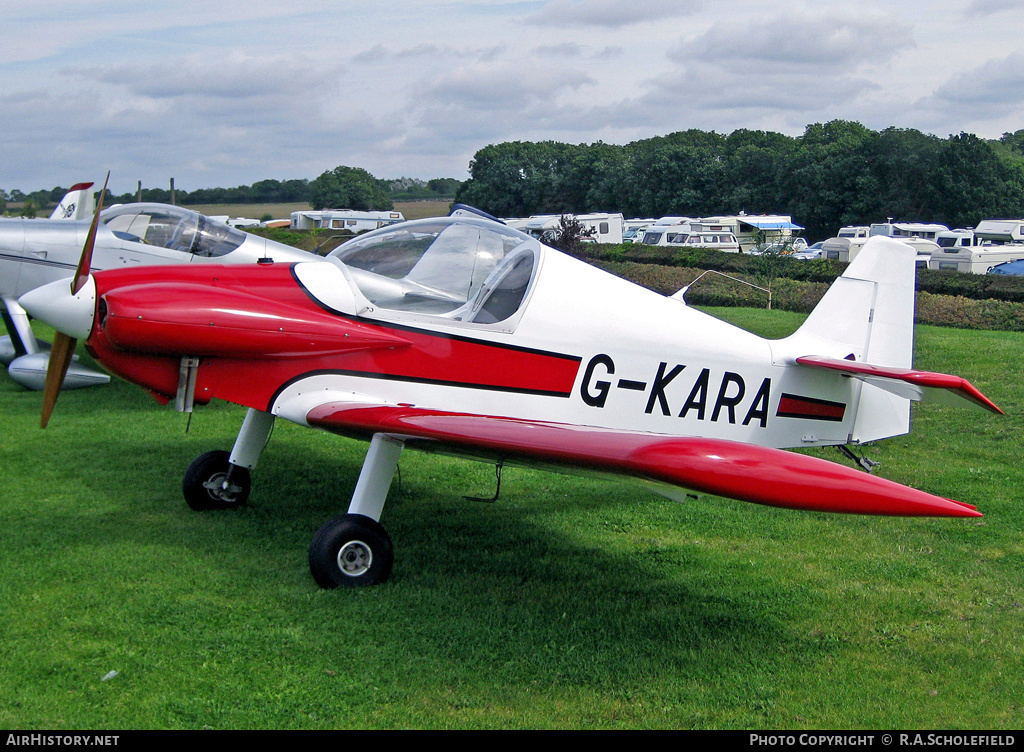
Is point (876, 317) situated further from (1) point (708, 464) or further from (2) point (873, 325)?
(1) point (708, 464)

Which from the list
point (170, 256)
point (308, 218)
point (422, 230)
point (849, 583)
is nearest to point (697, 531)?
point (849, 583)

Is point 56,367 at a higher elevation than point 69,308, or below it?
below

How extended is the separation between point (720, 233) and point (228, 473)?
3518 cm

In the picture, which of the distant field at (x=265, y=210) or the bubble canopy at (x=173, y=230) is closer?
the bubble canopy at (x=173, y=230)

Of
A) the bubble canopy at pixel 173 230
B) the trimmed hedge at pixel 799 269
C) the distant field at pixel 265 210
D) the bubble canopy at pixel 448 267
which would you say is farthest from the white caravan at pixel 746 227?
the bubble canopy at pixel 448 267

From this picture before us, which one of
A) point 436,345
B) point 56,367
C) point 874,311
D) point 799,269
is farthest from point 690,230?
point 56,367

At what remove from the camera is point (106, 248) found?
10.6 m

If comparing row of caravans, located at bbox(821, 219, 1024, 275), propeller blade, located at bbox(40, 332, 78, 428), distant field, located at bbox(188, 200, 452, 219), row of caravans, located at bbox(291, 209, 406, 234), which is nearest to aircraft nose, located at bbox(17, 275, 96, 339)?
propeller blade, located at bbox(40, 332, 78, 428)

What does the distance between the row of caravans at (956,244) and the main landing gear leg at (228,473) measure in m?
20.6

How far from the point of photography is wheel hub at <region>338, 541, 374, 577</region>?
5.13m

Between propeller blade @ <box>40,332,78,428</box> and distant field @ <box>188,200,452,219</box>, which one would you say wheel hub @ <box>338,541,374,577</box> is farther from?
distant field @ <box>188,200,452,219</box>

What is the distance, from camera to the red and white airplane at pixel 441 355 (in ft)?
16.9

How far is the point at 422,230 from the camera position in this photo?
6.02 m

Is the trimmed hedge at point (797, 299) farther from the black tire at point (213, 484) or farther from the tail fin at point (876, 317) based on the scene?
the black tire at point (213, 484)
